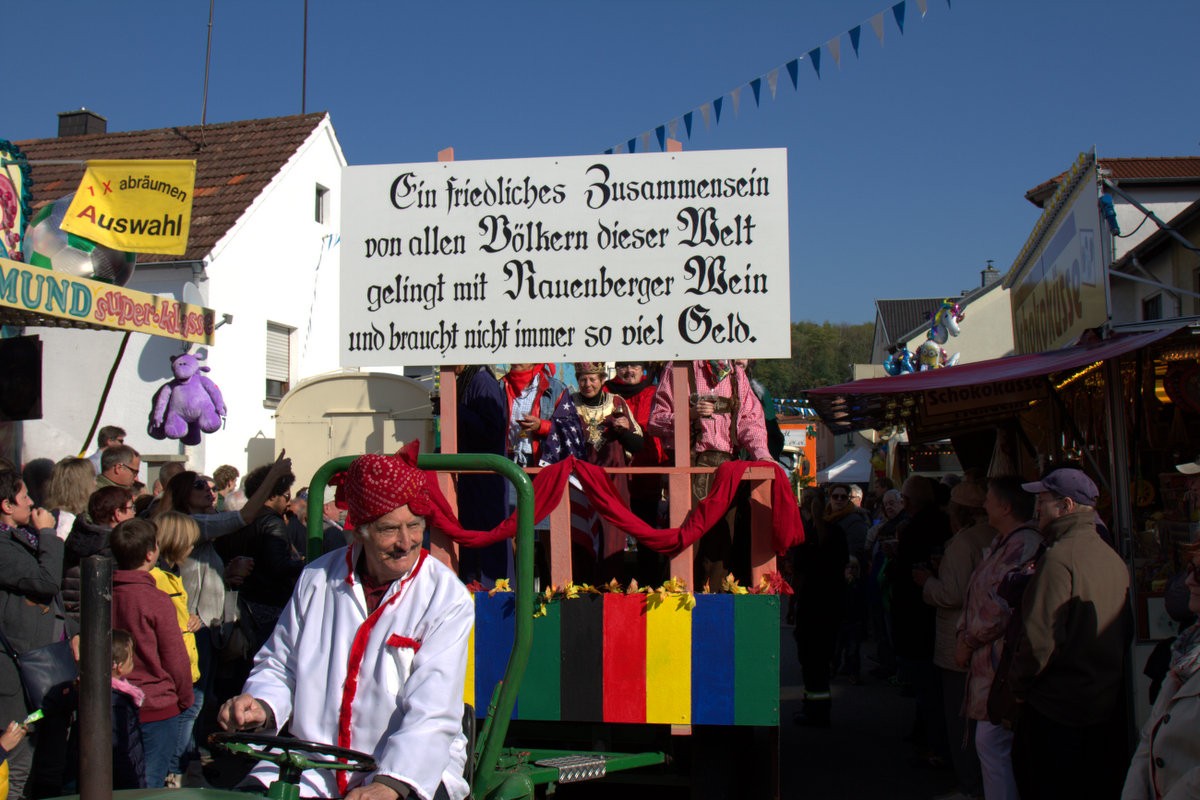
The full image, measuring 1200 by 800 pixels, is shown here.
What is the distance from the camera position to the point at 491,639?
560 cm

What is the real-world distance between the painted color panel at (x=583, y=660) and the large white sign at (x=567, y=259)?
49.6 inches

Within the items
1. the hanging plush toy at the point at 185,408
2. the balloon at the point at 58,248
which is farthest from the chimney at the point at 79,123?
the balloon at the point at 58,248

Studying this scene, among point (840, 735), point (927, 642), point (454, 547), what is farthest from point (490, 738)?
point (840, 735)

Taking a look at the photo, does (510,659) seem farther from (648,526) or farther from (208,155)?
(208,155)

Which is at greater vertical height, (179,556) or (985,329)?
(985,329)

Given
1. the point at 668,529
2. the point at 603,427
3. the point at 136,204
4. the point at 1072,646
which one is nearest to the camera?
the point at 1072,646

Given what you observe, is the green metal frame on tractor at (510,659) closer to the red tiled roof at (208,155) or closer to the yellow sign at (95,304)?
the yellow sign at (95,304)

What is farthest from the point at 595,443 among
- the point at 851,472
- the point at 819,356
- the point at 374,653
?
the point at 819,356

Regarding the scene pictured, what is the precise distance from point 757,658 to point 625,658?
0.62 metres

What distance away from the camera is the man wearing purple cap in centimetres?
513

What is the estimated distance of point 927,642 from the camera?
25.0ft

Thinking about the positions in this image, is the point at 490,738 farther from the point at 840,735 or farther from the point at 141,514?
the point at 840,735

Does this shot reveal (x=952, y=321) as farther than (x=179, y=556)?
Yes

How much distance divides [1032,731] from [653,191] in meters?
3.17
